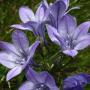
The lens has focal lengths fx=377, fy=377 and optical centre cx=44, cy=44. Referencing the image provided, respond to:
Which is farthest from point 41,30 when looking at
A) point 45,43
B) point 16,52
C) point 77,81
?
point 77,81

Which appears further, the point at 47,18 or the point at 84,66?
the point at 84,66

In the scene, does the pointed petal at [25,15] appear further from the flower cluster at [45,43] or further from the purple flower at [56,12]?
the purple flower at [56,12]

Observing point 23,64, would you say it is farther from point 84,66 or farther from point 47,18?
point 84,66

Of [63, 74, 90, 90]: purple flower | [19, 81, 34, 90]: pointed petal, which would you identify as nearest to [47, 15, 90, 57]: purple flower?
[63, 74, 90, 90]: purple flower

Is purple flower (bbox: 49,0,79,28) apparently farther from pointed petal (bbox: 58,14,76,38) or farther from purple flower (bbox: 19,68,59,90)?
purple flower (bbox: 19,68,59,90)

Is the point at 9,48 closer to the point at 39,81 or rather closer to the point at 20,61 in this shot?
the point at 20,61

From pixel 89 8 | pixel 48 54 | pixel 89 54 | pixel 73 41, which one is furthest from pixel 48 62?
pixel 89 8
